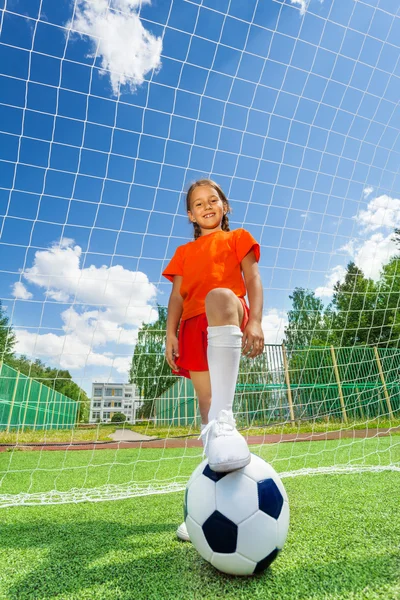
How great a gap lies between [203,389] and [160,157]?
2.07 metres

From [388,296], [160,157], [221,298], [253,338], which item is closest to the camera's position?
[221,298]

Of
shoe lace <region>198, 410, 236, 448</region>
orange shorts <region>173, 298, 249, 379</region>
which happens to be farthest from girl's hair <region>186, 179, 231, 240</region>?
shoe lace <region>198, 410, 236, 448</region>

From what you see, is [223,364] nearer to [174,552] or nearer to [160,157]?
[174,552]

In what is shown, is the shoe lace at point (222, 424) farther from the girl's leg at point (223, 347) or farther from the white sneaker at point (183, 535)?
the white sneaker at point (183, 535)

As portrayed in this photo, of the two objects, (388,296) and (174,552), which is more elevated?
(388,296)

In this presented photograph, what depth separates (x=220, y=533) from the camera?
1.10 m

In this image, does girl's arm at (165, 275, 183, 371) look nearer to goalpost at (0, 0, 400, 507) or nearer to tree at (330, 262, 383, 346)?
goalpost at (0, 0, 400, 507)

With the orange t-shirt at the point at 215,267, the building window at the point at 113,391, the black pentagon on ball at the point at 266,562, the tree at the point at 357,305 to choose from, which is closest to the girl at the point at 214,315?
the orange t-shirt at the point at 215,267

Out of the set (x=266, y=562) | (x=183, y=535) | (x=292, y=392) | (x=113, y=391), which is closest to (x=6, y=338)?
(x=113, y=391)

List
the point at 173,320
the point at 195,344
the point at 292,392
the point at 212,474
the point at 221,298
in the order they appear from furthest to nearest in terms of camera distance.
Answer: the point at 292,392 < the point at 173,320 < the point at 195,344 < the point at 221,298 < the point at 212,474

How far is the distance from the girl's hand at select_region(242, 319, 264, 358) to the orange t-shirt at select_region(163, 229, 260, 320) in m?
0.22

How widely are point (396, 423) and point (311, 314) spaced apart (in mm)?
2677

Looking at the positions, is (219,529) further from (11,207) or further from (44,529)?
(11,207)

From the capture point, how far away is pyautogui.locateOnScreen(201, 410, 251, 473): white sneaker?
44.0 inches
